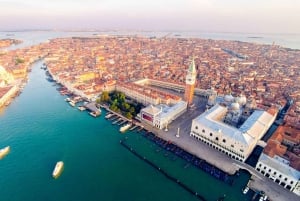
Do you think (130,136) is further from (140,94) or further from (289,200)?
(289,200)

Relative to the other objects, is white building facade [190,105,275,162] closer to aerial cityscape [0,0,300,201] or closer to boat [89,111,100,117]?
aerial cityscape [0,0,300,201]

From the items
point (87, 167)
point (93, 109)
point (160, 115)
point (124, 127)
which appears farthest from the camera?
point (93, 109)

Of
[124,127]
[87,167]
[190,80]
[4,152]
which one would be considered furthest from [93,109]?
[190,80]

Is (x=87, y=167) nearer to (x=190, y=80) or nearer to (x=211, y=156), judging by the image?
(x=211, y=156)

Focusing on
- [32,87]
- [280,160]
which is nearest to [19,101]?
[32,87]

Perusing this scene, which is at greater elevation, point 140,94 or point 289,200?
point 140,94
